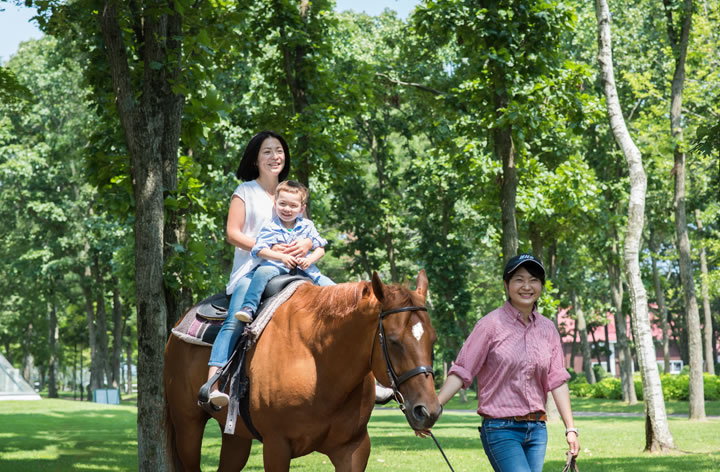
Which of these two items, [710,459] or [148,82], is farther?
[710,459]

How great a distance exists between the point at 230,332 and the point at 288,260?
69cm

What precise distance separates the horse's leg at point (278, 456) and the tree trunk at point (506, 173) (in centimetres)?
1079

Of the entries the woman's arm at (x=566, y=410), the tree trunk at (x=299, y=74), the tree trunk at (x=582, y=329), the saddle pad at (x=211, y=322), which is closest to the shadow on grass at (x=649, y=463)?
the tree trunk at (x=299, y=74)

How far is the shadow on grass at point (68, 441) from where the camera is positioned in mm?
14789

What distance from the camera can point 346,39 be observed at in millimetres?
30984

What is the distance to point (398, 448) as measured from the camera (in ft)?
58.6

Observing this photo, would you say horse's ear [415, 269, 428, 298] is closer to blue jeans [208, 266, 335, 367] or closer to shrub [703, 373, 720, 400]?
blue jeans [208, 266, 335, 367]

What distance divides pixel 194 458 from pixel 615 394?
4420cm

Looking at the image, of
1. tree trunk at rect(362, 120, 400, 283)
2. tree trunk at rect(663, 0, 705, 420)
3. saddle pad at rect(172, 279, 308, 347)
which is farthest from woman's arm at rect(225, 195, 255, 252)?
tree trunk at rect(362, 120, 400, 283)

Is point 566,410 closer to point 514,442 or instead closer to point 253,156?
point 514,442

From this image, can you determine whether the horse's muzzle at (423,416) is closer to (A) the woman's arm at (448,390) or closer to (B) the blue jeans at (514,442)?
(A) the woman's arm at (448,390)

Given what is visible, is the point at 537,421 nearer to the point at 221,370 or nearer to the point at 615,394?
the point at 221,370

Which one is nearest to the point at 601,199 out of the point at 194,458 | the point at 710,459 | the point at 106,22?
the point at 710,459

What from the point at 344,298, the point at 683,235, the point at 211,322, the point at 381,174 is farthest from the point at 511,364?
the point at 381,174
